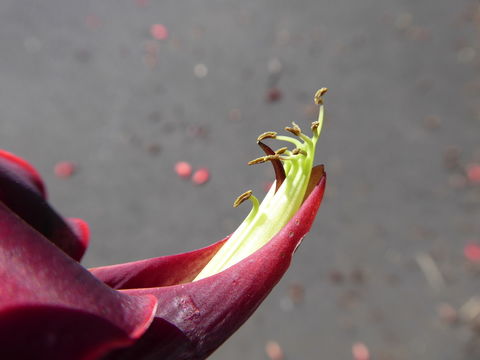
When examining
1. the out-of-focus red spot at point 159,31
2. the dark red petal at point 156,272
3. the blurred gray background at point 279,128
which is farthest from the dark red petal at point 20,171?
the out-of-focus red spot at point 159,31

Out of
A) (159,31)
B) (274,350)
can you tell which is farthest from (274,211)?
(159,31)

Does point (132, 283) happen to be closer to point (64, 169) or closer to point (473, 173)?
point (64, 169)

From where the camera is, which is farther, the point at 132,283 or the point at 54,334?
the point at 132,283

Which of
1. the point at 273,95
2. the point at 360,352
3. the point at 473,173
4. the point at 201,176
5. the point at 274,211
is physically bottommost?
the point at 360,352

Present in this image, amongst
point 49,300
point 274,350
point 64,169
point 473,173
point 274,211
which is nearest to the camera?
point 49,300

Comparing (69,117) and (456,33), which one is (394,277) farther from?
(69,117)

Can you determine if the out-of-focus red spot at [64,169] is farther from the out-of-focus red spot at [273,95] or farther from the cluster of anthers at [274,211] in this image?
the cluster of anthers at [274,211]

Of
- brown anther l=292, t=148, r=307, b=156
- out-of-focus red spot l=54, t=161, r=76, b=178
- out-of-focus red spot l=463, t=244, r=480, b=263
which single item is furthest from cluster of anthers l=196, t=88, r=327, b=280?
out-of-focus red spot l=463, t=244, r=480, b=263
